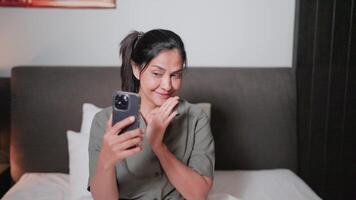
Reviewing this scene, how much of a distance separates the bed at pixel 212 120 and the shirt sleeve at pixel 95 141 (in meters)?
0.44

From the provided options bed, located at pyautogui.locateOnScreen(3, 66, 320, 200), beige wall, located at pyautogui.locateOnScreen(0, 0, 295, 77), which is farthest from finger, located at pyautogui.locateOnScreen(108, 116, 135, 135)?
beige wall, located at pyautogui.locateOnScreen(0, 0, 295, 77)

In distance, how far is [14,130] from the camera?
5.72ft

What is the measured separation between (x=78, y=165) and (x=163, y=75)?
2.26 feet

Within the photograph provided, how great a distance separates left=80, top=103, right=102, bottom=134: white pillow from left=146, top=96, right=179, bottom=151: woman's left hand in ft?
2.23

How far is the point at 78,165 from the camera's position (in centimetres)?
154

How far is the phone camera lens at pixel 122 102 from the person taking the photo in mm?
872

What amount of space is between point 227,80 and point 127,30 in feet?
1.82

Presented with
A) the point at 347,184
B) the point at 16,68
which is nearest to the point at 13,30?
the point at 16,68

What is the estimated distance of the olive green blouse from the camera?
3.76ft

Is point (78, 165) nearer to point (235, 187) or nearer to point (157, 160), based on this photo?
point (157, 160)

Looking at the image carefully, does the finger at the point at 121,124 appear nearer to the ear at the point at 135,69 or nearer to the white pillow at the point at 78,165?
the ear at the point at 135,69

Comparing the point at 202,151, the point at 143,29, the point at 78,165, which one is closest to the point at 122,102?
the point at 202,151

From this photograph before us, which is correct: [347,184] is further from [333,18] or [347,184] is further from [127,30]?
[127,30]

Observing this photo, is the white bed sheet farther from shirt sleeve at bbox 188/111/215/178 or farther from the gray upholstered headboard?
shirt sleeve at bbox 188/111/215/178
